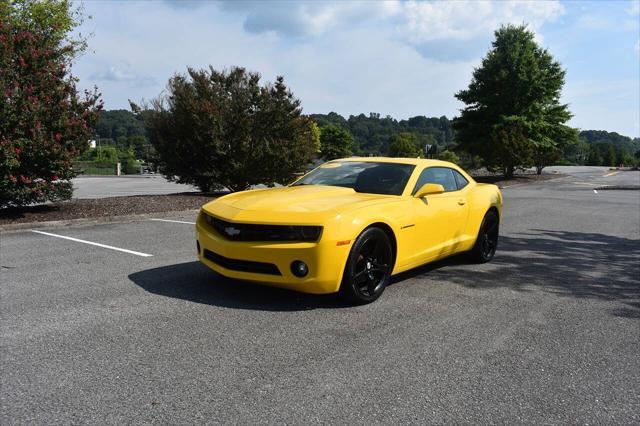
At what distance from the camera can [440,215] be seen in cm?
556

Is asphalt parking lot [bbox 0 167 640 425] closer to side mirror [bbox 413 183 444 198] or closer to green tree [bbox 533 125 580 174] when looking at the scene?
side mirror [bbox 413 183 444 198]

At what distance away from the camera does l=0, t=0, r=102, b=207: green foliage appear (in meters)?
9.69

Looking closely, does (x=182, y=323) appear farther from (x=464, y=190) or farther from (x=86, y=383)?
(x=464, y=190)

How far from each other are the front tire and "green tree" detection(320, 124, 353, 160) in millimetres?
93689

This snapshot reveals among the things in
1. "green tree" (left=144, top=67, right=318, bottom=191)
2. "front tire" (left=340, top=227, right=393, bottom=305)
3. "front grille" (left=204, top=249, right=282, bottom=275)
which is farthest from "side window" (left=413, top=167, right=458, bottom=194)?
"green tree" (left=144, top=67, right=318, bottom=191)

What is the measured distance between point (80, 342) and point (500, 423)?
2.89 m

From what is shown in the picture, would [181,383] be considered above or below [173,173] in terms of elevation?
below

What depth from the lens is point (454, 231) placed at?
5895 millimetres

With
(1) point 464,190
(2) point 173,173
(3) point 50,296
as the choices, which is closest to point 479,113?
(2) point 173,173

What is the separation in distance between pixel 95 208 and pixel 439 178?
28.4 feet

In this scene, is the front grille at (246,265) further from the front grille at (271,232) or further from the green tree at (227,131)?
the green tree at (227,131)

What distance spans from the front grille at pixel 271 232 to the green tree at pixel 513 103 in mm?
27546

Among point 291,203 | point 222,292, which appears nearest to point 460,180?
point 291,203

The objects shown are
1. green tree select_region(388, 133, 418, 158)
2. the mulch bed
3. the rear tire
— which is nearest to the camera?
the rear tire
